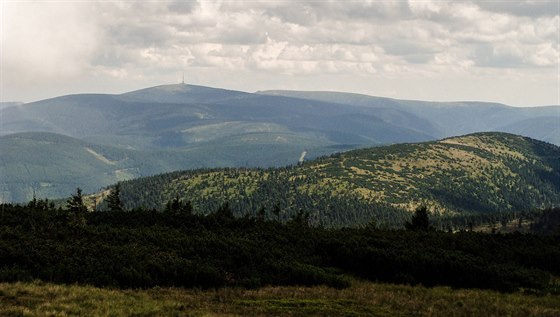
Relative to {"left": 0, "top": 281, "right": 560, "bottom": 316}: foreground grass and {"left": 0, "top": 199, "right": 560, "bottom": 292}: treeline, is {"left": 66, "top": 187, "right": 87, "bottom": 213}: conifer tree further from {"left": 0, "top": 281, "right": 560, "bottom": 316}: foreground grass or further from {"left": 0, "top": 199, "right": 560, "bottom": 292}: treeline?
{"left": 0, "top": 281, "right": 560, "bottom": 316}: foreground grass

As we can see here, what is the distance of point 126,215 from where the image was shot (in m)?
87.4

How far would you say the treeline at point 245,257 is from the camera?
4816 cm

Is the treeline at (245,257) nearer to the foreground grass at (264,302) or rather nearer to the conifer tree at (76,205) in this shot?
the foreground grass at (264,302)

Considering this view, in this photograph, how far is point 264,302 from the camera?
41.4m

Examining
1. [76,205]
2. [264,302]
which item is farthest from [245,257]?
[76,205]

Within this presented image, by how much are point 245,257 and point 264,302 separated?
16129mm

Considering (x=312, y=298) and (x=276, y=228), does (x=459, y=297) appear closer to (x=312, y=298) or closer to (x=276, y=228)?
(x=312, y=298)

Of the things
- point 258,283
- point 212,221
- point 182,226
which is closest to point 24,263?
point 258,283

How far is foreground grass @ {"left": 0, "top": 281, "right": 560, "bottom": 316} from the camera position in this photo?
35.6 m

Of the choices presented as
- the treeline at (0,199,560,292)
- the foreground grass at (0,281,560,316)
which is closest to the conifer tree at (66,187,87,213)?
the treeline at (0,199,560,292)

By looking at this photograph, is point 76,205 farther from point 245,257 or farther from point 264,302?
point 264,302

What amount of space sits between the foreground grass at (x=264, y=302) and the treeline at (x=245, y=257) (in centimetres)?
307

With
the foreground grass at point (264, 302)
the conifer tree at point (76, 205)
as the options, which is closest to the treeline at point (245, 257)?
the foreground grass at point (264, 302)

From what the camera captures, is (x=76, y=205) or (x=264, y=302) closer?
(x=264, y=302)
